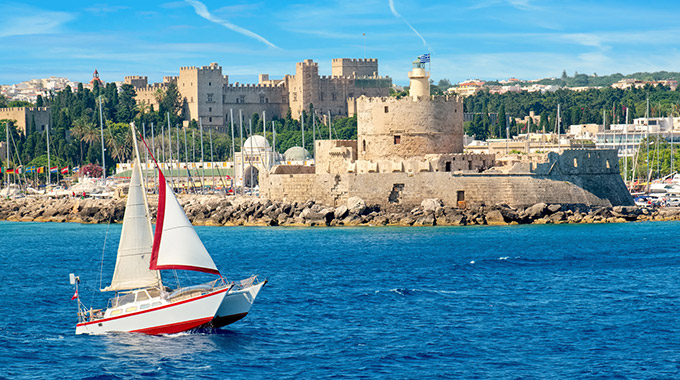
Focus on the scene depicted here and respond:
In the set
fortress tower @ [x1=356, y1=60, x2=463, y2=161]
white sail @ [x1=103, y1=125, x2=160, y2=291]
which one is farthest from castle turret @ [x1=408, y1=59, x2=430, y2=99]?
white sail @ [x1=103, y1=125, x2=160, y2=291]

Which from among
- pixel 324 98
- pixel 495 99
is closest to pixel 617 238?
pixel 324 98

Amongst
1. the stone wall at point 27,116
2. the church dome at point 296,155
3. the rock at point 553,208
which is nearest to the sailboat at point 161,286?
the rock at point 553,208

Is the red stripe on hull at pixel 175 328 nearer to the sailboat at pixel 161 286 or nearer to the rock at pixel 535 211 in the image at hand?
the sailboat at pixel 161 286

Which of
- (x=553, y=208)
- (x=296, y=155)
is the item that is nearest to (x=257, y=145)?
(x=296, y=155)

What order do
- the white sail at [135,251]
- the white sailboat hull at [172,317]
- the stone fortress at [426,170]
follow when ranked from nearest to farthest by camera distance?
the white sailboat hull at [172,317]
the white sail at [135,251]
the stone fortress at [426,170]

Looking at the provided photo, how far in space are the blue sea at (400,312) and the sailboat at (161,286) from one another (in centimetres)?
38

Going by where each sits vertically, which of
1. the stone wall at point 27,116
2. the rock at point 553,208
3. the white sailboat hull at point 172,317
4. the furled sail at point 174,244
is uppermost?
the stone wall at point 27,116

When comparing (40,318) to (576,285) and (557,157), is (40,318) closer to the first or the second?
(576,285)

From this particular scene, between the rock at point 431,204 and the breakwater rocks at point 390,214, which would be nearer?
the breakwater rocks at point 390,214

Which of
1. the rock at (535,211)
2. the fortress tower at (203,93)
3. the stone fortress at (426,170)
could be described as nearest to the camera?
the rock at (535,211)

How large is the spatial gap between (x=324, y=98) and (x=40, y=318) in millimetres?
91942

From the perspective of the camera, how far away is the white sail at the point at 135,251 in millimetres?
26516

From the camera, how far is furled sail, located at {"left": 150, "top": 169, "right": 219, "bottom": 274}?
26016 mm

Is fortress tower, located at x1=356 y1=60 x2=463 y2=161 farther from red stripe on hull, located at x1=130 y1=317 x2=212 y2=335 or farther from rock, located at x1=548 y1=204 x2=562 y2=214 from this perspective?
red stripe on hull, located at x1=130 y1=317 x2=212 y2=335
